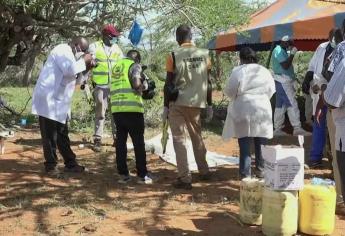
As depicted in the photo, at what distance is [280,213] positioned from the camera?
14.9 ft

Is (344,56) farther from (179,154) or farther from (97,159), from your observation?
(97,159)

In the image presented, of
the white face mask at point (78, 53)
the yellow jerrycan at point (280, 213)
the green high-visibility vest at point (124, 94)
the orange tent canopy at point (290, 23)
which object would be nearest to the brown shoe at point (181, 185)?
the green high-visibility vest at point (124, 94)

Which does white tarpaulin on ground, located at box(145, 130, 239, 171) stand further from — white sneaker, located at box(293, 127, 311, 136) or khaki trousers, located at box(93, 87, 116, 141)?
white sneaker, located at box(293, 127, 311, 136)

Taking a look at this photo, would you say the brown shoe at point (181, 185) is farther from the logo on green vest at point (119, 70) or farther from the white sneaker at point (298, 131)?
the white sneaker at point (298, 131)

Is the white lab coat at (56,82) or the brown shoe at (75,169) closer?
the white lab coat at (56,82)

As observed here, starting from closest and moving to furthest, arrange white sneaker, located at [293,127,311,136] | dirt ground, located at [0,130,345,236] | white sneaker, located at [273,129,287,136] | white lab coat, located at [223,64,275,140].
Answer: dirt ground, located at [0,130,345,236], white lab coat, located at [223,64,275,140], white sneaker, located at [293,127,311,136], white sneaker, located at [273,129,287,136]

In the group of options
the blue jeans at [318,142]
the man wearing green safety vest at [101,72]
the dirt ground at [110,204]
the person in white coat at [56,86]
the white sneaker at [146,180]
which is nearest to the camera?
the dirt ground at [110,204]

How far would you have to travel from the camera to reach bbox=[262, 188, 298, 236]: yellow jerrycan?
4551mm

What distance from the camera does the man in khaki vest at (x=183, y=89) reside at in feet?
20.5

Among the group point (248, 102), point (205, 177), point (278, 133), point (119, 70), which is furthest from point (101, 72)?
point (278, 133)

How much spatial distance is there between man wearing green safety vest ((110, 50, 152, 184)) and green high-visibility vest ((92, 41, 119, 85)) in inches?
75.7

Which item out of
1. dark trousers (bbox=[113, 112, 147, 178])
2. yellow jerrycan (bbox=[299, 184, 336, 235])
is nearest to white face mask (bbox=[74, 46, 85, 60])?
dark trousers (bbox=[113, 112, 147, 178])

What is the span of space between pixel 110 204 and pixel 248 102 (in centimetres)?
190

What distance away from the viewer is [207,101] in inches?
258
